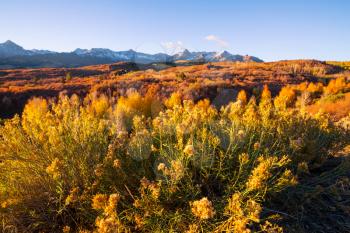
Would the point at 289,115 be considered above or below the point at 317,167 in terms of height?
above

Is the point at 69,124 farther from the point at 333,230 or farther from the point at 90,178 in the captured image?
the point at 333,230

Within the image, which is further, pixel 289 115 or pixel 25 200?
pixel 289 115

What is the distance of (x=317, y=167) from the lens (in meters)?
3.36

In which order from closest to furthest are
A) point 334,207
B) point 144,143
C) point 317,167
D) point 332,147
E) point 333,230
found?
point 333,230 < point 334,207 < point 144,143 < point 317,167 < point 332,147

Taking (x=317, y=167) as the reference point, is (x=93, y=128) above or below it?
above

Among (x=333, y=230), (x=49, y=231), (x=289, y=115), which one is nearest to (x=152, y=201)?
(x=49, y=231)

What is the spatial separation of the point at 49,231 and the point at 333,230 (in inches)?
90.2

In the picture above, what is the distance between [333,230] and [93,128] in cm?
226

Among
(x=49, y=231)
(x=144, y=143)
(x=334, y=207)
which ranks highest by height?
(x=144, y=143)

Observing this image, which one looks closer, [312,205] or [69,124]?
[312,205]

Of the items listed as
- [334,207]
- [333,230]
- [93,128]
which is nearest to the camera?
[333,230]

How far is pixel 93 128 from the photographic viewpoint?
296 cm

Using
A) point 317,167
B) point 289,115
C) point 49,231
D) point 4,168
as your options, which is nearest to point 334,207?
point 317,167

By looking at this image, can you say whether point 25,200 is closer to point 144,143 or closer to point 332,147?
point 144,143
